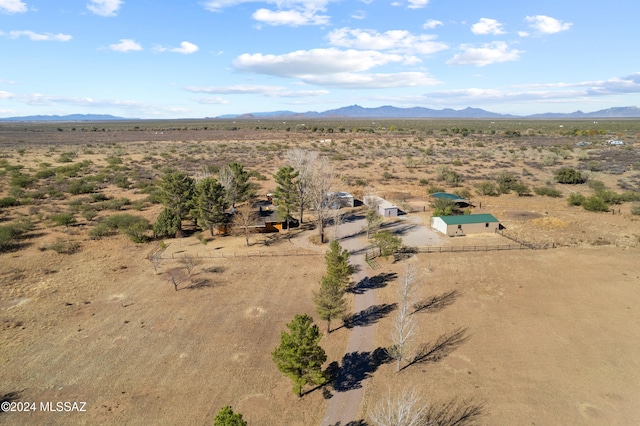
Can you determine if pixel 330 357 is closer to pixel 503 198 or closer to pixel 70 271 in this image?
pixel 70 271

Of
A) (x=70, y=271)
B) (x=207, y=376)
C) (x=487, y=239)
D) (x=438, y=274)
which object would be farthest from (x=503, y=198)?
(x=70, y=271)

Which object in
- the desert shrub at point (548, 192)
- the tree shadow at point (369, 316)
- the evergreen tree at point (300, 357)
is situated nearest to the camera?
the evergreen tree at point (300, 357)

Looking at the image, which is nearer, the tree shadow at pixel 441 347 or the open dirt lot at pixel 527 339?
the open dirt lot at pixel 527 339

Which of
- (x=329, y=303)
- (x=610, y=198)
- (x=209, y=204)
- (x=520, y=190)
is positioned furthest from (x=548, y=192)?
(x=209, y=204)

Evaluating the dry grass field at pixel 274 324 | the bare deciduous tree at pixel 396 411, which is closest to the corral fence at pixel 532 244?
the dry grass field at pixel 274 324

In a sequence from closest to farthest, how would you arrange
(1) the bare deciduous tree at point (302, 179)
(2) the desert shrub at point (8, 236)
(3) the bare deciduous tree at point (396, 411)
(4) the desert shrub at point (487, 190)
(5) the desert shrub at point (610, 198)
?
(3) the bare deciduous tree at point (396, 411)
(2) the desert shrub at point (8, 236)
(1) the bare deciduous tree at point (302, 179)
(5) the desert shrub at point (610, 198)
(4) the desert shrub at point (487, 190)

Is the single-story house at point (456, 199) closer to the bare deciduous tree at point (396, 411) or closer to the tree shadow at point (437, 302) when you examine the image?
the tree shadow at point (437, 302)

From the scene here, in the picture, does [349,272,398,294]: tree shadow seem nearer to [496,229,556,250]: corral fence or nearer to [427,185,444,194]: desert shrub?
[496,229,556,250]: corral fence

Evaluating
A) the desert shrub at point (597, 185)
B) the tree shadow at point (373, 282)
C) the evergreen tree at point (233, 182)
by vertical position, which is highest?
the evergreen tree at point (233, 182)
